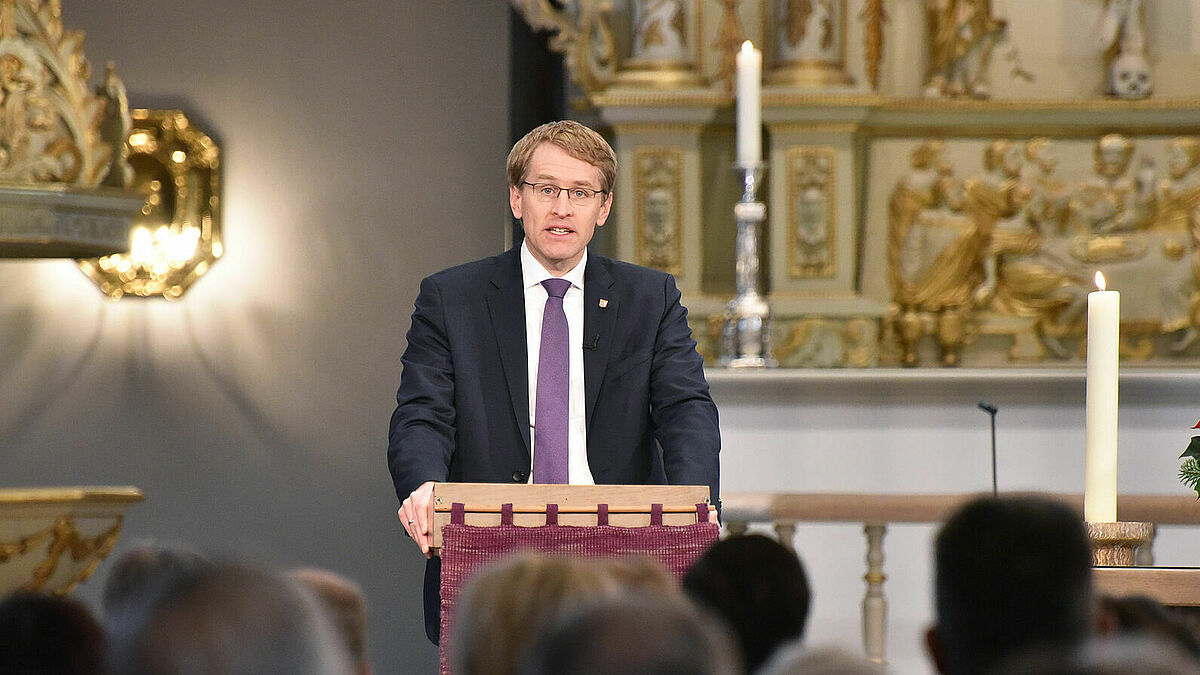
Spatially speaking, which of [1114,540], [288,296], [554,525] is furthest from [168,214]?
[1114,540]

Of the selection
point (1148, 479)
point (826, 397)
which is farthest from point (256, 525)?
point (1148, 479)

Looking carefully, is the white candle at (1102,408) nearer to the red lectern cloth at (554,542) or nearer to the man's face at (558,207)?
the red lectern cloth at (554,542)

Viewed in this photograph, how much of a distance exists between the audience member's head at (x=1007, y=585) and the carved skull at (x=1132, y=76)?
15.9 ft

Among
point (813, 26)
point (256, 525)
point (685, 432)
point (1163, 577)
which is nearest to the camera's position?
point (1163, 577)

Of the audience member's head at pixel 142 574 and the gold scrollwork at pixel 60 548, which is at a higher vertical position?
the audience member's head at pixel 142 574

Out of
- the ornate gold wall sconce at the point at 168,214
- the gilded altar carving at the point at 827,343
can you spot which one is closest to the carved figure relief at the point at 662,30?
the gilded altar carving at the point at 827,343

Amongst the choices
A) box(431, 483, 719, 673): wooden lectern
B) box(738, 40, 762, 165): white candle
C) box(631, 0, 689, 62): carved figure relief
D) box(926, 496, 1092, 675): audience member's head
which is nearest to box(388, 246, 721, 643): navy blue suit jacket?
box(431, 483, 719, 673): wooden lectern

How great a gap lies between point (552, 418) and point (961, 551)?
1.60 metres

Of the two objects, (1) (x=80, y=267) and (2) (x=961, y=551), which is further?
(1) (x=80, y=267)

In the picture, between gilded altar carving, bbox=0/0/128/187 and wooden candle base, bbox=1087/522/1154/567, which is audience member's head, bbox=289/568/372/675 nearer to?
wooden candle base, bbox=1087/522/1154/567

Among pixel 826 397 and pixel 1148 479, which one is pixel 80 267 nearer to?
pixel 826 397

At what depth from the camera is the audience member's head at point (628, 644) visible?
4.02 ft

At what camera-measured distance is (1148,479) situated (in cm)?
511

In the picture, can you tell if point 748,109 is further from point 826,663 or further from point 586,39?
point 826,663
